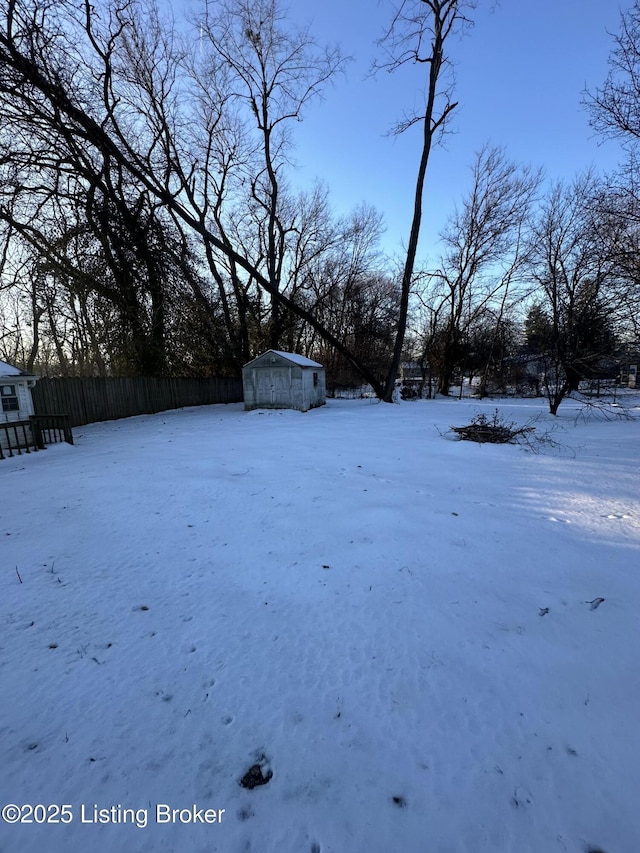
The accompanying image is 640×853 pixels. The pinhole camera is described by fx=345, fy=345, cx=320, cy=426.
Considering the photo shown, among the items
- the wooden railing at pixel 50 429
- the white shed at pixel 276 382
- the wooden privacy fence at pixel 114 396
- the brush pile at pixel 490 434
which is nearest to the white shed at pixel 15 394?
the wooden railing at pixel 50 429

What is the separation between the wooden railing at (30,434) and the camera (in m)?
7.72

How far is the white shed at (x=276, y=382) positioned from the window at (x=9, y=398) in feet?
29.3

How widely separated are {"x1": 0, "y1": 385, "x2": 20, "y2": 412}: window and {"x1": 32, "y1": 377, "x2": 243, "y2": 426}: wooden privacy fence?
2223 millimetres

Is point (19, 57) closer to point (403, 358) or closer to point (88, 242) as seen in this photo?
point (88, 242)

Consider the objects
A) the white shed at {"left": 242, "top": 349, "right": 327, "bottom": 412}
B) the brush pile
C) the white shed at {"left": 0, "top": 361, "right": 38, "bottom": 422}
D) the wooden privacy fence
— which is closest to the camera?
the brush pile

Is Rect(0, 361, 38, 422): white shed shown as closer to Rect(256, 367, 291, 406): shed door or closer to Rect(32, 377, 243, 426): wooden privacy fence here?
Rect(32, 377, 243, 426): wooden privacy fence

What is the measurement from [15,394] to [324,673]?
10.5 metres

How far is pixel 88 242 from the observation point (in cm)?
1361

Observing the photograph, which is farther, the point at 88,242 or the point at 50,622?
the point at 88,242

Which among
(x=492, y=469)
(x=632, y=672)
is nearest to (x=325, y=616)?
(x=632, y=672)

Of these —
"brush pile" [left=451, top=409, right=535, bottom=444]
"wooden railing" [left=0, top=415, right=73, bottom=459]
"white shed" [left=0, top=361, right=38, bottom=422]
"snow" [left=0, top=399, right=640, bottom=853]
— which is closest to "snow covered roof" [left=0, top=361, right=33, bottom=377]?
"white shed" [left=0, top=361, right=38, bottom=422]

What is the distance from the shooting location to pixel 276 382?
1623 cm

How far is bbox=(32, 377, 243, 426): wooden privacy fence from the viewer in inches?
464

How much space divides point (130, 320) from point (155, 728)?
16.5 m
